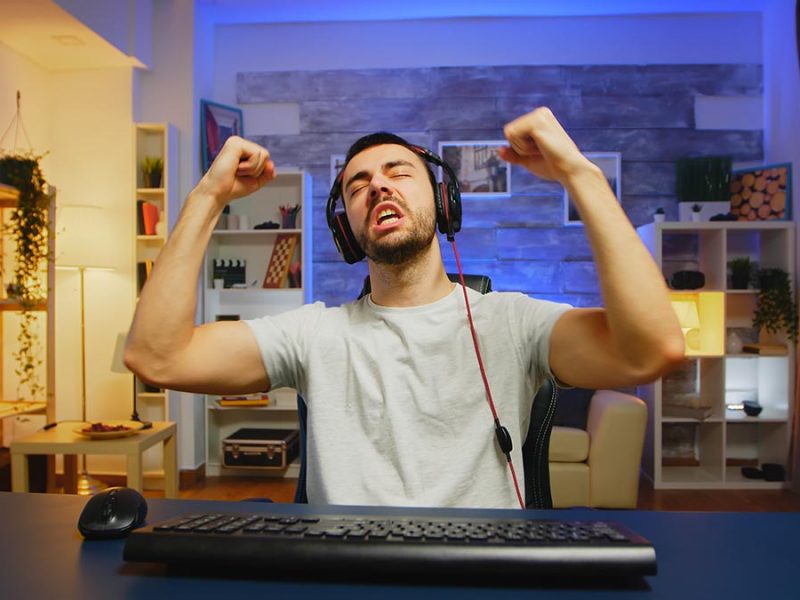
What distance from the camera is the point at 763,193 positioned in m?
4.01

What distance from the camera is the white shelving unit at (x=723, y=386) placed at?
153 inches

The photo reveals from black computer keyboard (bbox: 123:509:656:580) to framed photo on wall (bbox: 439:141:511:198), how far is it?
3.92 m

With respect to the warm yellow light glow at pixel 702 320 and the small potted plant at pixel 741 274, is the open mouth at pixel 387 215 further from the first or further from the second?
the small potted plant at pixel 741 274

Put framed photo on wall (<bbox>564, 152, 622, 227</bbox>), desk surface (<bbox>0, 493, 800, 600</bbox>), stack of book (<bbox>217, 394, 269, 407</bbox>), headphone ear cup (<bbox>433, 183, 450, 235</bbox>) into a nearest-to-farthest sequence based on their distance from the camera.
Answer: desk surface (<bbox>0, 493, 800, 600</bbox>), headphone ear cup (<bbox>433, 183, 450, 235</bbox>), stack of book (<bbox>217, 394, 269, 407</bbox>), framed photo on wall (<bbox>564, 152, 622, 227</bbox>)

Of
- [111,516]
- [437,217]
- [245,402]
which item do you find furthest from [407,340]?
[245,402]

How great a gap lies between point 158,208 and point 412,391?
11.0ft

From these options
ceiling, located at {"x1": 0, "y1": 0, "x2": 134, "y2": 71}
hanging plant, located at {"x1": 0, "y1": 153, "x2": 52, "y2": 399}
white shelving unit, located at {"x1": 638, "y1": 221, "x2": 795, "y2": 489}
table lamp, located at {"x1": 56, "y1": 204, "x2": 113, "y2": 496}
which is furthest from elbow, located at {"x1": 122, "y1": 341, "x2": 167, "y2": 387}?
white shelving unit, located at {"x1": 638, "y1": 221, "x2": 795, "y2": 489}

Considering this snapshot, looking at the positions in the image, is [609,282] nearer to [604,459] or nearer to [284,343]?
[284,343]

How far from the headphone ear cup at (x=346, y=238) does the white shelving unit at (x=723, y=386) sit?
3.01m

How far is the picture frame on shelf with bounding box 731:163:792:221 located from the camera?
3936mm

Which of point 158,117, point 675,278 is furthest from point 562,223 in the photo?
point 158,117

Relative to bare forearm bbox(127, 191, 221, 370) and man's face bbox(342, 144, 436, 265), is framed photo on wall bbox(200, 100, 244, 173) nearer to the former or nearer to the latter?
man's face bbox(342, 144, 436, 265)

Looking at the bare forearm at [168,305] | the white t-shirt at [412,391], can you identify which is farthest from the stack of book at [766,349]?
the bare forearm at [168,305]

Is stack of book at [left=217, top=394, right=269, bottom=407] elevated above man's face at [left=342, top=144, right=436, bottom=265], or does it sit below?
below
